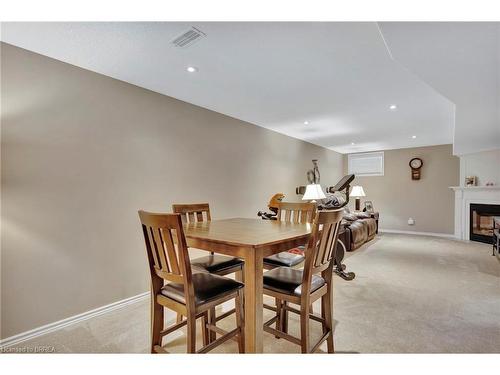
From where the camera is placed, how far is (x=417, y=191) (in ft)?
22.0

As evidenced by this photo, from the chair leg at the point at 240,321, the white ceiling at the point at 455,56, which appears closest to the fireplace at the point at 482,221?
the white ceiling at the point at 455,56

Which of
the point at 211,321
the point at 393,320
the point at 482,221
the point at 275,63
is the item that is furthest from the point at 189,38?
the point at 482,221

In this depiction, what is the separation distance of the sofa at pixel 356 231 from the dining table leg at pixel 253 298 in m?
3.10

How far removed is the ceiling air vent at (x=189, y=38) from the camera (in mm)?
1813

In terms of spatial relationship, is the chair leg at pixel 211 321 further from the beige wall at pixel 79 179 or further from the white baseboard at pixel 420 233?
the white baseboard at pixel 420 233

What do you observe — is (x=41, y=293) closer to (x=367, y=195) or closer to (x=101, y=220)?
(x=101, y=220)

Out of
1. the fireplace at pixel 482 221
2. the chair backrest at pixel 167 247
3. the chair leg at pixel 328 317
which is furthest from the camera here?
the fireplace at pixel 482 221

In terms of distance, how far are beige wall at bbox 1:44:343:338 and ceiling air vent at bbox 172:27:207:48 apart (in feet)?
3.31

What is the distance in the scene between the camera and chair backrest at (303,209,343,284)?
1377 mm

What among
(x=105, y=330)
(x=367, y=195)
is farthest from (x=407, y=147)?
(x=105, y=330)

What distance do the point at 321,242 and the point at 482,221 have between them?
622cm

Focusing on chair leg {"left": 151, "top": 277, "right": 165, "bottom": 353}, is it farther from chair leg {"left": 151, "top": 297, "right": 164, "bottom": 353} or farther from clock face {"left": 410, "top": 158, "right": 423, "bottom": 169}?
clock face {"left": 410, "top": 158, "right": 423, "bottom": 169}

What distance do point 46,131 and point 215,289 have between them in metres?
1.96
